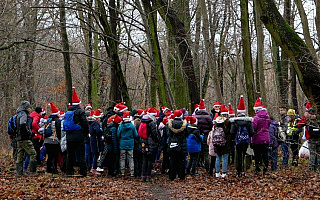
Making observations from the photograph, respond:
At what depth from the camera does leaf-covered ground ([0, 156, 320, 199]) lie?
9.82 meters

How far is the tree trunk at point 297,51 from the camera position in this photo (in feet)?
36.0

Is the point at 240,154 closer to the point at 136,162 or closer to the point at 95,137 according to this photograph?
the point at 136,162

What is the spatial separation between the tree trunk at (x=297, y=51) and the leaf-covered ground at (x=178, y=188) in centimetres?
217

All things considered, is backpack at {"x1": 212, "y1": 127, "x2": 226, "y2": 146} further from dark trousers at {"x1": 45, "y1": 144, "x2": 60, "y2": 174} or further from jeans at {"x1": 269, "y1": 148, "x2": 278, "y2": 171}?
dark trousers at {"x1": 45, "y1": 144, "x2": 60, "y2": 174}

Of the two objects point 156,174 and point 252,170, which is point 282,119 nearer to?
point 252,170

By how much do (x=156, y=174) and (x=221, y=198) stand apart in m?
5.73

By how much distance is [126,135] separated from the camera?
14062 mm

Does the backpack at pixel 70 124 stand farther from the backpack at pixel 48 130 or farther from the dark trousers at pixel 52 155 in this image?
the dark trousers at pixel 52 155

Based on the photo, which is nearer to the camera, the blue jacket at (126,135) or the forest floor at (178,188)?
the forest floor at (178,188)

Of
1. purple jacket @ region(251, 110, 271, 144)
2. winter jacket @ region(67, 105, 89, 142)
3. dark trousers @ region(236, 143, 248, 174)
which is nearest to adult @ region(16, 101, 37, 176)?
winter jacket @ region(67, 105, 89, 142)

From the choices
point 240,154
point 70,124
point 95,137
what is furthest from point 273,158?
point 70,124

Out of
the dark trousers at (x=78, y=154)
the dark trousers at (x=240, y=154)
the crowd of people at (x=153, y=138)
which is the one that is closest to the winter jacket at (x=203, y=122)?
the crowd of people at (x=153, y=138)

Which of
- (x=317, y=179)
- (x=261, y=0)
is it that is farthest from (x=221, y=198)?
(x=261, y=0)

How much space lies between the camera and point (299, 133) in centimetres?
1490
